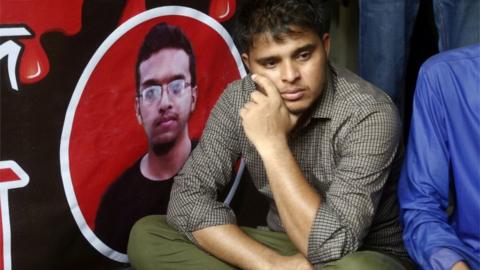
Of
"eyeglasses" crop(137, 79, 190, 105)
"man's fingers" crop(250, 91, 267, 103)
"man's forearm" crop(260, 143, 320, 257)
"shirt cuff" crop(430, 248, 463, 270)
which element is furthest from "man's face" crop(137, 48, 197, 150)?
"shirt cuff" crop(430, 248, 463, 270)

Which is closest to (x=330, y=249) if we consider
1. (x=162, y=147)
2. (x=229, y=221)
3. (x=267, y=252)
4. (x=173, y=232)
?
(x=267, y=252)

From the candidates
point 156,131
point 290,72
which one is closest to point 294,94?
point 290,72

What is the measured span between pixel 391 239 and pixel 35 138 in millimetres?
956

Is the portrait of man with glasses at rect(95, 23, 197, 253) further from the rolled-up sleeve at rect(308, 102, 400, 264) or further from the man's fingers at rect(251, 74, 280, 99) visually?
the rolled-up sleeve at rect(308, 102, 400, 264)

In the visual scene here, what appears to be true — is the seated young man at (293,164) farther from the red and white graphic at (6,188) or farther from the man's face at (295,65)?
the red and white graphic at (6,188)

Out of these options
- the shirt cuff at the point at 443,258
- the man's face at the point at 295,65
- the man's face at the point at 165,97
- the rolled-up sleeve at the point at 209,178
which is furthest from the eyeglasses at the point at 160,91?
the shirt cuff at the point at 443,258

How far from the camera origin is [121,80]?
2.07 meters

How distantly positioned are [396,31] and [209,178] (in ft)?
2.63

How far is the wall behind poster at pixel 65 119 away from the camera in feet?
6.12

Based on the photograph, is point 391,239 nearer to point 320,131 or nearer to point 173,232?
point 320,131

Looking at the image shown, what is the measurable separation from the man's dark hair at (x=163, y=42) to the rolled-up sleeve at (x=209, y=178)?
1.03 feet

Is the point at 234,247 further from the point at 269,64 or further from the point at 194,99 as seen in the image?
the point at 194,99

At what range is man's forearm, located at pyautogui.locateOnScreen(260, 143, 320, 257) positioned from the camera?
5.32ft

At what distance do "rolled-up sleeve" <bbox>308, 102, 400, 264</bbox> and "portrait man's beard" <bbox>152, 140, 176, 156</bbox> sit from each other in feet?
2.13
